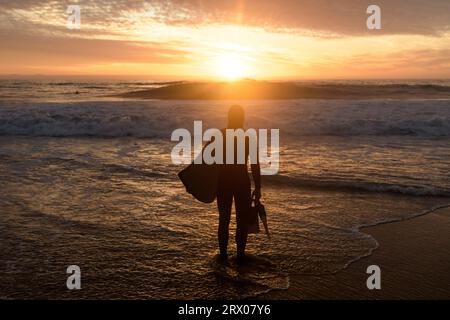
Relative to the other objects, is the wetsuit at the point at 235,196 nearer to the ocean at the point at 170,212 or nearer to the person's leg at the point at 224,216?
the person's leg at the point at 224,216

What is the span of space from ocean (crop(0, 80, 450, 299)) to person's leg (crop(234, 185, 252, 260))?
27 cm

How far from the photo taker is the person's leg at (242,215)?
16.9 ft

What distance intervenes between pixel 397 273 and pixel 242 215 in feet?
6.23

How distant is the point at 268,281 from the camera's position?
469 cm

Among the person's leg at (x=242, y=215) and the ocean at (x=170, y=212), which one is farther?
the person's leg at (x=242, y=215)

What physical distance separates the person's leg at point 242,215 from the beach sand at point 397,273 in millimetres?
706

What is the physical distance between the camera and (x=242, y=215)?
17.0 feet

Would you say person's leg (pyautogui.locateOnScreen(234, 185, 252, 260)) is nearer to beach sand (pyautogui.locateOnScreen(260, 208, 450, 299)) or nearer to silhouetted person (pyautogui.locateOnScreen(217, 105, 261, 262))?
silhouetted person (pyautogui.locateOnScreen(217, 105, 261, 262))

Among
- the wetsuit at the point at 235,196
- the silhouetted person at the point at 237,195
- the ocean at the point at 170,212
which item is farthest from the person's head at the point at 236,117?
the ocean at the point at 170,212

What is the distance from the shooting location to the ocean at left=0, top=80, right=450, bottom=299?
4.75 meters

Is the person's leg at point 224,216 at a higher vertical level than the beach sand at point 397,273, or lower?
higher

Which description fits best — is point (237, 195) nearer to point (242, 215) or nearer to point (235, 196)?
point (235, 196)

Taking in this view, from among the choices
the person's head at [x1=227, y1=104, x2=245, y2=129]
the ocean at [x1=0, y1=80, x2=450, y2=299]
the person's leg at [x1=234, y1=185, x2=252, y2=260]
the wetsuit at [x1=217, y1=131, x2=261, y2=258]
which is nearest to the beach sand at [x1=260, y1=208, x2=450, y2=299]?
the ocean at [x1=0, y1=80, x2=450, y2=299]

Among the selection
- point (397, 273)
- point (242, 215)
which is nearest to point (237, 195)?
point (242, 215)
